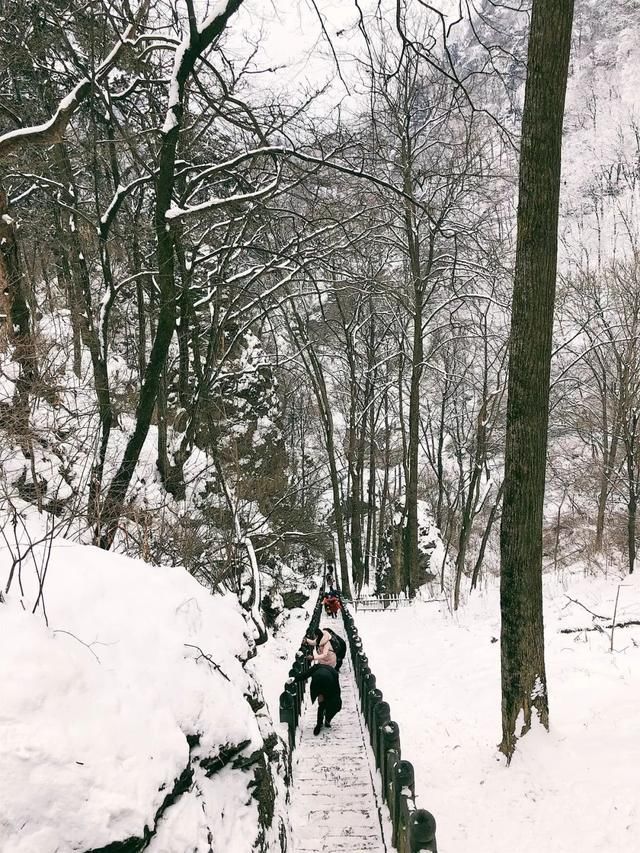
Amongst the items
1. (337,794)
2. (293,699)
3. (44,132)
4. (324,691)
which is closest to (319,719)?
(324,691)

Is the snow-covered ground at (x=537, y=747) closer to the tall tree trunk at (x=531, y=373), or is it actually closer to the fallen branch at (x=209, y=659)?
the tall tree trunk at (x=531, y=373)

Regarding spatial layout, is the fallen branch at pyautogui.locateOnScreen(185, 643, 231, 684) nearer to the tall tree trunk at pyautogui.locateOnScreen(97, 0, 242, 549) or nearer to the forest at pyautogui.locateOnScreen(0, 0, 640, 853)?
the forest at pyautogui.locateOnScreen(0, 0, 640, 853)

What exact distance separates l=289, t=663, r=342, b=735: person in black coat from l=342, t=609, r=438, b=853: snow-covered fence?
2.02 ft

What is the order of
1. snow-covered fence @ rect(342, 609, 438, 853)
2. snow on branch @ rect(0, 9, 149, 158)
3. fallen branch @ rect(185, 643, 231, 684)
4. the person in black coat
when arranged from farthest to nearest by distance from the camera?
the person in black coat < snow on branch @ rect(0, 9, 149, 158) < fallen branch @ rect(185, 643, 231, 684) < snow-covered fence @ rect(342, 609, 438, 853)

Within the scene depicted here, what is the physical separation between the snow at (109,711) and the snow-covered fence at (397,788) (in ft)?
3.46

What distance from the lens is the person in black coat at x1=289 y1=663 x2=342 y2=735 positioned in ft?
23.4

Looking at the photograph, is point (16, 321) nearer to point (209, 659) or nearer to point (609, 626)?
point (209, 659)

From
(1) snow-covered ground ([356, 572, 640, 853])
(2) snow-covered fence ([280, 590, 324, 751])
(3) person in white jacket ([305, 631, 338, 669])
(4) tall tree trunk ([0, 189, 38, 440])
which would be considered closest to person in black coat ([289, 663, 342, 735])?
(3) person in white jacket ([305, 631, 338, 669])

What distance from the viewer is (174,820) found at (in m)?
2.58

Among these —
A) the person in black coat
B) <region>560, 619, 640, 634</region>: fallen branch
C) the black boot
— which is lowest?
the black boot

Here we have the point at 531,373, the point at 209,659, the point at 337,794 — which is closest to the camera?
the point at 209,659

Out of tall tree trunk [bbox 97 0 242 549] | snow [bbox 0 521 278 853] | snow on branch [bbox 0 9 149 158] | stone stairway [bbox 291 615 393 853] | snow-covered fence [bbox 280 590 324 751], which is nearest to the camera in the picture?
snow [bbox 0 521 278 853]

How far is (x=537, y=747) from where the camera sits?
4.78m

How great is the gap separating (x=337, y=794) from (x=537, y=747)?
2.01 metres
